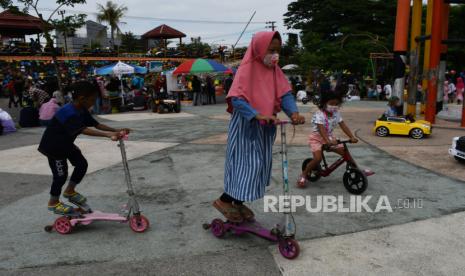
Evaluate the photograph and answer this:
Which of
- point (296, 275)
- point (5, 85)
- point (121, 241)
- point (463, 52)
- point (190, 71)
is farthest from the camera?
point (463, 52)

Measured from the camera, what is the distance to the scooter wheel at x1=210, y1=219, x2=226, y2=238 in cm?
397

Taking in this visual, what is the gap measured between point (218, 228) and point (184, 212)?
91 cm

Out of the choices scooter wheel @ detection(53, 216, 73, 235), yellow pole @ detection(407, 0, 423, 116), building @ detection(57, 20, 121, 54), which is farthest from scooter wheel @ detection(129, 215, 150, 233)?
building @ detection(57, 20, 121, 54)

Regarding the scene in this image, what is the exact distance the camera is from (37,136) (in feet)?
35.9

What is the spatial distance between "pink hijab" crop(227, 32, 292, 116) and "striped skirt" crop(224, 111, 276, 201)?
6.9 inches

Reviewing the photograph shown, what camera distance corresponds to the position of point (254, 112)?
3.42 m

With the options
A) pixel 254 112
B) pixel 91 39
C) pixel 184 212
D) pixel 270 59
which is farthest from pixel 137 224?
pixel 91 39

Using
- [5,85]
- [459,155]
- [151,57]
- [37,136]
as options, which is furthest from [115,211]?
[151,57]

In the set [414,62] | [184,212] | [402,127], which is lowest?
[184,212]

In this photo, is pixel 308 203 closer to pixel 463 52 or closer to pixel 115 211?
pixel 115 211

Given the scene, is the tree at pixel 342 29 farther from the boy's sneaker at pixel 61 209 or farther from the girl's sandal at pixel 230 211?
the boy's sneaker at pixel 61 209

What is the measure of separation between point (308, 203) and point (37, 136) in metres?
8.61

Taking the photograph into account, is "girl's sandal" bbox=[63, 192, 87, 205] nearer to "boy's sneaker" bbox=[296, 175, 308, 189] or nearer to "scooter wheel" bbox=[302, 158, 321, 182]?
"boy's sneaker" bbox=[296, 175, 308, 189]

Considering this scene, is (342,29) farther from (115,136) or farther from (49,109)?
(115,136)
